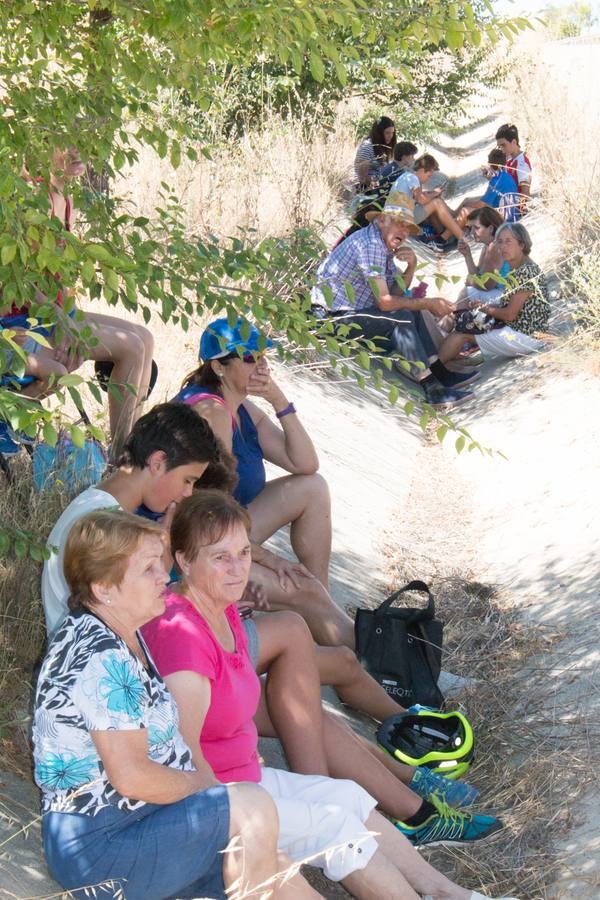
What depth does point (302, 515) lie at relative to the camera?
4660 mm

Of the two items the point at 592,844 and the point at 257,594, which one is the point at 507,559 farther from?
the point at 592,844

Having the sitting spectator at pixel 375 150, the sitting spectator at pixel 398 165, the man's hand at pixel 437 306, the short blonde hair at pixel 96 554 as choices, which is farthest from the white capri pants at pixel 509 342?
the short blonde hair at pixel 96 554

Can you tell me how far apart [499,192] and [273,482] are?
7.17 meters

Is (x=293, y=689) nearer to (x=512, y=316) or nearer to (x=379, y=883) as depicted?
(x=379, y=883)

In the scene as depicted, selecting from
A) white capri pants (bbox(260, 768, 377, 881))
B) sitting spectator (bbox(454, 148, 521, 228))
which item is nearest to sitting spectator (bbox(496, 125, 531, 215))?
sitting spectator (bbox(454, 148, 521, 228))

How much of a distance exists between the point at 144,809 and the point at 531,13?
7.96 feet

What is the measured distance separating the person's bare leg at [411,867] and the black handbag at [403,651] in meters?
1.17

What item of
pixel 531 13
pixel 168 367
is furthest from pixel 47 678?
pixel 168 367

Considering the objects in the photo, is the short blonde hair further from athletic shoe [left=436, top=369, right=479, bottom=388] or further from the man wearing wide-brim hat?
athletic shoe [left=436, top=369, right=479, bottom=388]

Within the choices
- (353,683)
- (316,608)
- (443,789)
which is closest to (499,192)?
(316,608)

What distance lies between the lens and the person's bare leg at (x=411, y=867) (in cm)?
310

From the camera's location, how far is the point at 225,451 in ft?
13.0

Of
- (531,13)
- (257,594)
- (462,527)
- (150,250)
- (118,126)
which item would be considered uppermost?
(531,13)

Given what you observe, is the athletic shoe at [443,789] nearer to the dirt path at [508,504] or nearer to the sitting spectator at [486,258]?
the dirt path at [508,504]
